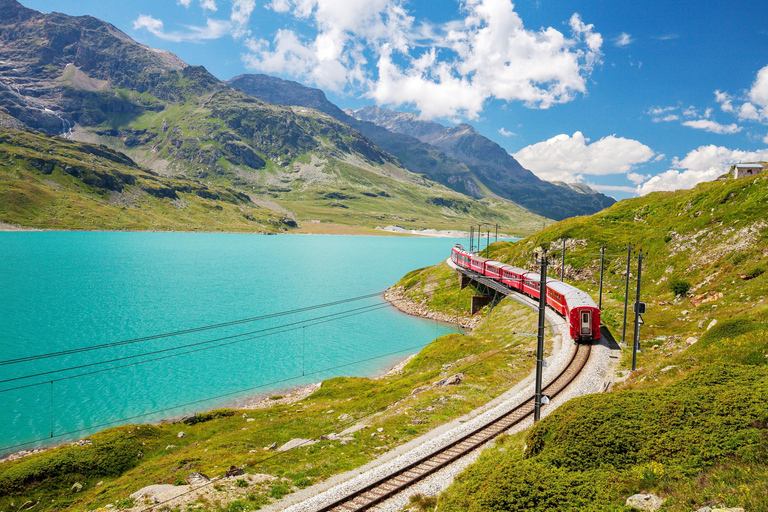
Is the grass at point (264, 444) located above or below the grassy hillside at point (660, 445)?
below

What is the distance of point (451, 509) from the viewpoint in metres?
13.4

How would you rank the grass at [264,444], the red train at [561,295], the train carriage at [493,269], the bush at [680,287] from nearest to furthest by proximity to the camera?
the grass at [264,444] → the red train at [561,295] → the bush at [680,287] → the train carriage at [493,269]

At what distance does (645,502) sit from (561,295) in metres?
38.1

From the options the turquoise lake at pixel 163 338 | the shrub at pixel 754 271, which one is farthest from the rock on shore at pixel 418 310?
the shrub at pixel 754 271

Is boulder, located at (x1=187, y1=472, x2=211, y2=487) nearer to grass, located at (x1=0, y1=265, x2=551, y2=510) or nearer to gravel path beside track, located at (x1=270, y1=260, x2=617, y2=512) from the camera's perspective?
grass, located at (x1=0, y1=265, x2=551, y2=510)

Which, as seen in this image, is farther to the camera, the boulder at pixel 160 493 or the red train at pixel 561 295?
the red train at pixel 561 295

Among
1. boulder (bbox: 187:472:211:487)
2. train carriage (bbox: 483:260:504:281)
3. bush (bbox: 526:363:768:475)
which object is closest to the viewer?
bush (bbox: 526:363:768:475)

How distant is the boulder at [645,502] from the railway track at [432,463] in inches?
397

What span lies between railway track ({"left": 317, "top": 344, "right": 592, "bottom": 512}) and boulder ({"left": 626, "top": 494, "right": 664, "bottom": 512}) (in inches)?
397

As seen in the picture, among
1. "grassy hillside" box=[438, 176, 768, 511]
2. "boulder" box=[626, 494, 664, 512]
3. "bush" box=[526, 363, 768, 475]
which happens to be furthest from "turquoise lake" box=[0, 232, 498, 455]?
"boulder" box=[626, 494, 664, 512]

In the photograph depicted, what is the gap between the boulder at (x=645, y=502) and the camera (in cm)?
1095

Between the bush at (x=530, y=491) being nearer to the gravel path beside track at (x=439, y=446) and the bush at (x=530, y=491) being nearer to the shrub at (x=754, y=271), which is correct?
the gravel path beside track at (x=439, y=446)

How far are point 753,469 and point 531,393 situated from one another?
1802cm

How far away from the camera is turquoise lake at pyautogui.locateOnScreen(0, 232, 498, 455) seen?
43.5 meters
